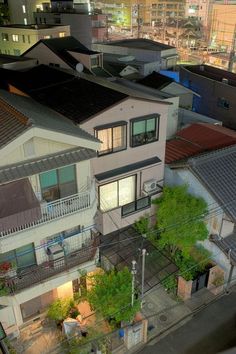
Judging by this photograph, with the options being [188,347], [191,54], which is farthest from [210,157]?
[191,54]

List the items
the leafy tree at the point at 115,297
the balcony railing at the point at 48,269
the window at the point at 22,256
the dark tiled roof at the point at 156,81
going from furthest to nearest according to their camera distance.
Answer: the dark tiled roof at the point at 156,81, the leafy tree at the point at 115,297, the balcony railing at the point at 48,269, the window at the point at 22,256

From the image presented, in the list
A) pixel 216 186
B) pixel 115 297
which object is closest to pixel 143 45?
pixel 216 186

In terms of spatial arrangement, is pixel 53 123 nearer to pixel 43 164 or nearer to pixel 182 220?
pixel 43 164

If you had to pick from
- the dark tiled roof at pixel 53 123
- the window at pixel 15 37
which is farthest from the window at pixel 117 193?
the window at pixel 15 37

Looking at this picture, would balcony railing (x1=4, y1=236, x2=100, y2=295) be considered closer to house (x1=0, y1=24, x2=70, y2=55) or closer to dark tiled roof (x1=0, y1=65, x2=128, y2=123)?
dark tiled roof (x1=0, y1=65, x2=128, y2=123)

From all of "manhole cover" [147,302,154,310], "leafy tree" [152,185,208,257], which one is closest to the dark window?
"leafy tree" [152,185,208,257]

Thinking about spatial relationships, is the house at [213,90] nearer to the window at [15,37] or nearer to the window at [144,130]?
the window at [144,130]

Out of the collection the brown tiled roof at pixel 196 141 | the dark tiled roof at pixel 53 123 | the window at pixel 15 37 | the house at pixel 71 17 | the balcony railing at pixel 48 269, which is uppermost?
the house at pixel 71 17
